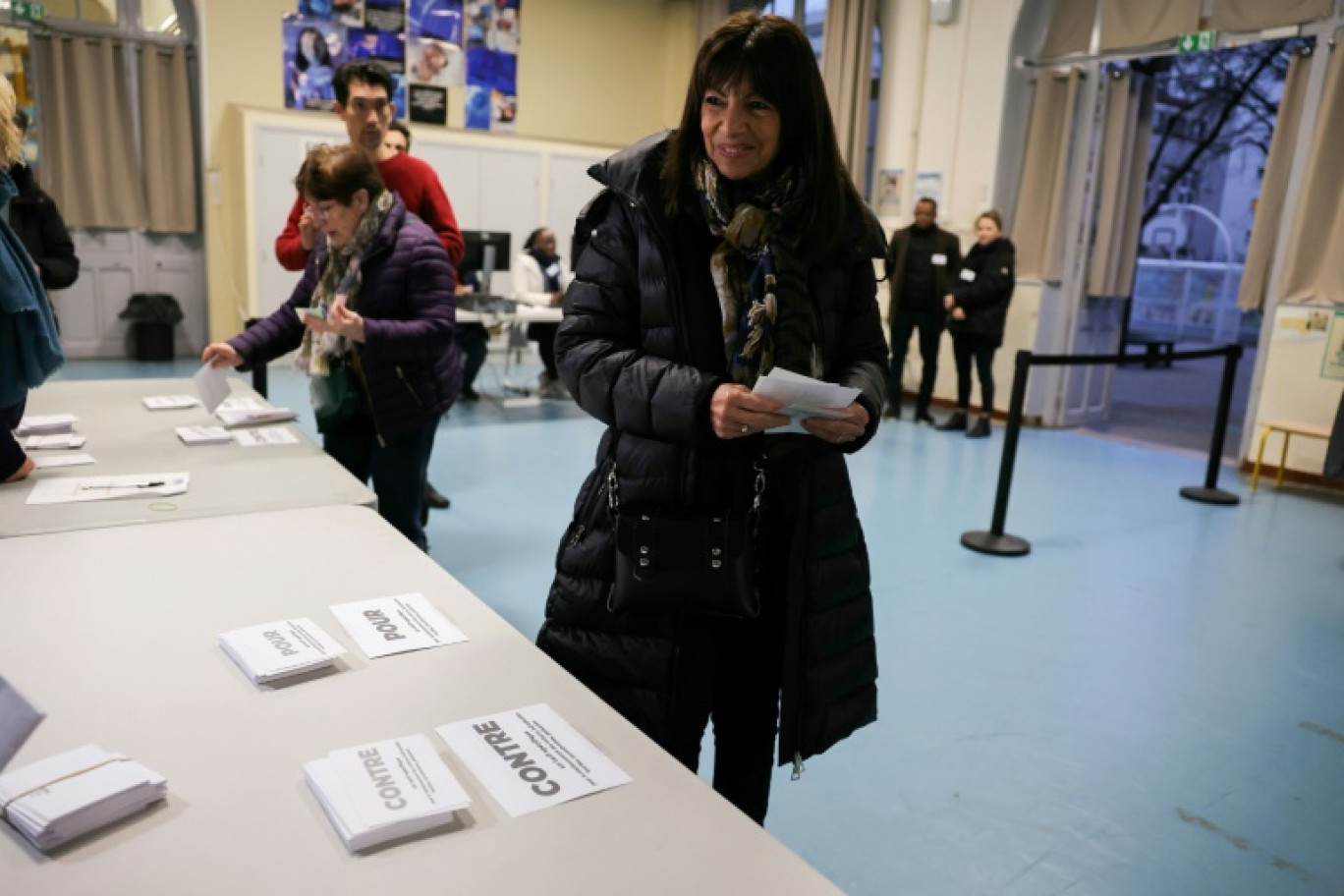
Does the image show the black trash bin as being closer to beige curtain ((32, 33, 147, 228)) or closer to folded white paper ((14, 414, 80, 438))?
beige curtain ((32, 33, 147, 228))

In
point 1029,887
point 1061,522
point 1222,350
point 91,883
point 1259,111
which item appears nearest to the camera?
point 91,883

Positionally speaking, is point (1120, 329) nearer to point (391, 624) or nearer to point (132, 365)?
point (391, 624)

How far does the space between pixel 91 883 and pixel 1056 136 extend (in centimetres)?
730

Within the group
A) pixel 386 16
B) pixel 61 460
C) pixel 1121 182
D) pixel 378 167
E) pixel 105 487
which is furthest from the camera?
pixel 386 16

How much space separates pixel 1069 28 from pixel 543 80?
4941mm

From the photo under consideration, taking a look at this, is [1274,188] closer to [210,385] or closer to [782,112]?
[782,112]

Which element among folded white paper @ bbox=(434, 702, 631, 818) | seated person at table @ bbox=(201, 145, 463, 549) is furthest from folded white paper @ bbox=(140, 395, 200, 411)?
folded white paper @ bbox=(434, 702, 631, 818)

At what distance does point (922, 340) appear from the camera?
712 cm

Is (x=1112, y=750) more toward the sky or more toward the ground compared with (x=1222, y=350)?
more toward the ground

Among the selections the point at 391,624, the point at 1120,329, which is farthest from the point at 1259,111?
the point at 391,624

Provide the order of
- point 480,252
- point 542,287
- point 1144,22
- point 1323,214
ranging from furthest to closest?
point 542,287 → point 480,252 → point 1144,22 → point 1323,214

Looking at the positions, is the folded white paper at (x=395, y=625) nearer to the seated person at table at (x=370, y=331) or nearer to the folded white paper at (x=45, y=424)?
the seated person at table at (x=370, y=331)

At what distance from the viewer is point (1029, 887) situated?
188cm

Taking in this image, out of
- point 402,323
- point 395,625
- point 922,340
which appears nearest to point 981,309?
point 922,340
